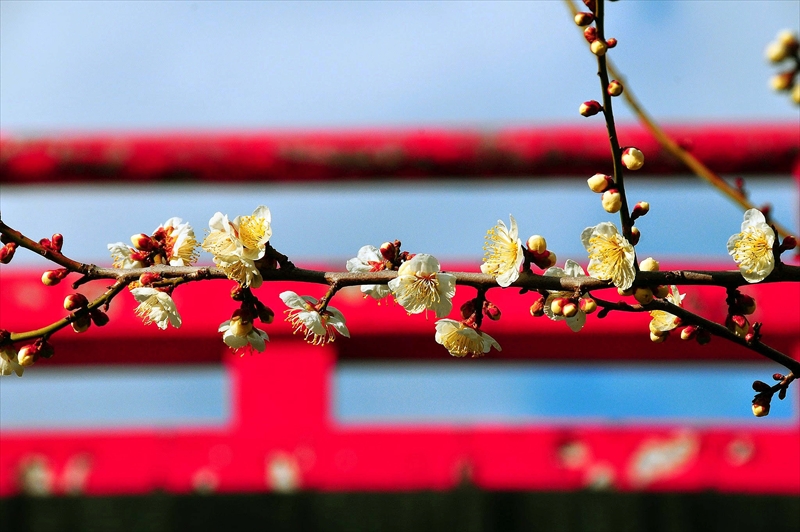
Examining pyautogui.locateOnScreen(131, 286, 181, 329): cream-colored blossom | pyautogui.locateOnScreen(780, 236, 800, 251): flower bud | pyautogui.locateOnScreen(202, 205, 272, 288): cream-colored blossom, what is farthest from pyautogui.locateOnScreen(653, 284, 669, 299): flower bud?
pyautogui.locateOnScreen(131, 286, 181, 329): cream-colored blossom

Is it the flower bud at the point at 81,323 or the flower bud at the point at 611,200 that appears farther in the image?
the flower bud at the point at 81,323

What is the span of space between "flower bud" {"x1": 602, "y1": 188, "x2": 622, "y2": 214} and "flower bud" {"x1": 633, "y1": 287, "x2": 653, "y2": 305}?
80 mm

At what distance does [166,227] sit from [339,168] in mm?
1883

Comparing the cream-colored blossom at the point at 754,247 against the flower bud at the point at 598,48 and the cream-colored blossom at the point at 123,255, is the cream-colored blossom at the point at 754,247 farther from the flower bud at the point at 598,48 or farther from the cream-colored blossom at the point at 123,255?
the cream-colored blossom at the point at 123,255

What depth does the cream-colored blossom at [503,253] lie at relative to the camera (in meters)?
0.90

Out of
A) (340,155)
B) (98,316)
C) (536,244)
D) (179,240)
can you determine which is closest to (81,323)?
(98,316)

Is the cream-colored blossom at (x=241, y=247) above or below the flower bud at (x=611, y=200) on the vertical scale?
below

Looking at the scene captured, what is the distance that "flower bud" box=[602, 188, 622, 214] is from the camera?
86 cm

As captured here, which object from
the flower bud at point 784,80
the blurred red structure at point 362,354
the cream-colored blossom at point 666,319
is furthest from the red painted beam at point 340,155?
the flower bud at point 784,80

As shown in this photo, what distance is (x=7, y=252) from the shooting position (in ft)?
3.24

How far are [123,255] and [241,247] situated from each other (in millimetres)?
210

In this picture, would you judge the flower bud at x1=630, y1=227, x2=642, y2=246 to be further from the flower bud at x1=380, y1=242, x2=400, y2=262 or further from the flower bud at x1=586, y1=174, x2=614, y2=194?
the flower bud at x1=380, y1=242, x2=400, y2=262

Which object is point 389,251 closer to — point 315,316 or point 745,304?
point 315,316

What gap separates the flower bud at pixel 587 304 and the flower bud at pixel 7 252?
23.6 inches
